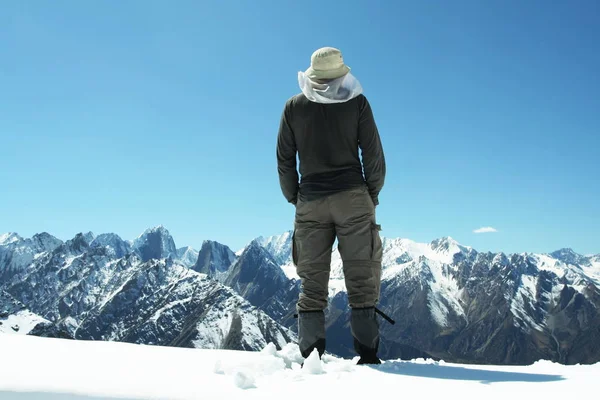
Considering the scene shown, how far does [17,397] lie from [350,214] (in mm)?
4165

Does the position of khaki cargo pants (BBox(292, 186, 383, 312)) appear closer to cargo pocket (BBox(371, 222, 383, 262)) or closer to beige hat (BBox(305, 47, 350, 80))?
cargo pocket (BBox(371, 222, 383, 262))

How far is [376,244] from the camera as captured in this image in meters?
6.24

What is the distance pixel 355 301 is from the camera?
6188 mm

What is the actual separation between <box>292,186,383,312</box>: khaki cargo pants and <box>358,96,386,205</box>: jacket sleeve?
0.24 meters

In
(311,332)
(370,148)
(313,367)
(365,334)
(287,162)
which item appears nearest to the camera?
(313,367)

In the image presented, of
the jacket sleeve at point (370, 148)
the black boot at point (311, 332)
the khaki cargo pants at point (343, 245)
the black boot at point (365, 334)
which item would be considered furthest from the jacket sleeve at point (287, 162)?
the black boot at point (365, 334)

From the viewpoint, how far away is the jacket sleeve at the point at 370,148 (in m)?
6.31

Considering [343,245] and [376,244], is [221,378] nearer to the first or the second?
[343,245]

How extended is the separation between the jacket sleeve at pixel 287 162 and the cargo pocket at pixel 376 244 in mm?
1342

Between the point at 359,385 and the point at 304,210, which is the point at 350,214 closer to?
the point at 304,210

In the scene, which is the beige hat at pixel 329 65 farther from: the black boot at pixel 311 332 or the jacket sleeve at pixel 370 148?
the black boot at pixel 311 332

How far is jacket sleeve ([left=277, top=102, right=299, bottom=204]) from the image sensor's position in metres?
6.73

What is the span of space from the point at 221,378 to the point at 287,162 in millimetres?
3609

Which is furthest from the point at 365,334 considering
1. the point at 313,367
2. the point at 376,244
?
the point at 313,367
